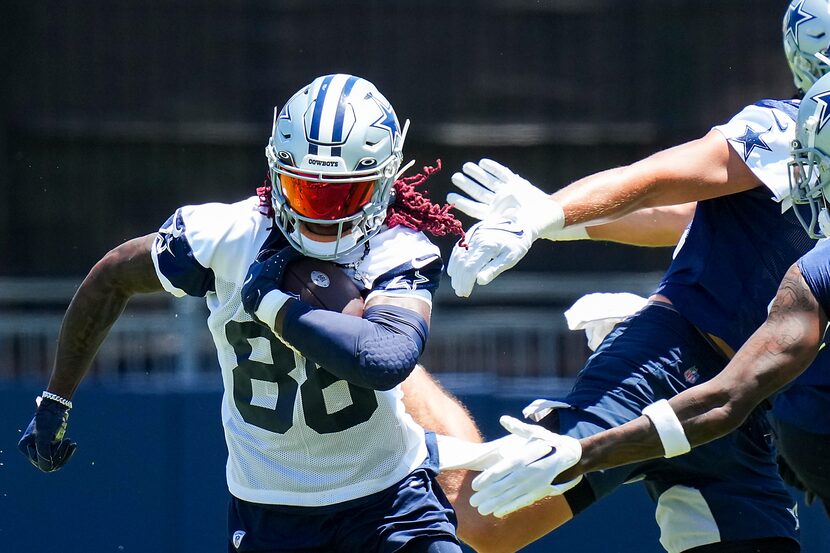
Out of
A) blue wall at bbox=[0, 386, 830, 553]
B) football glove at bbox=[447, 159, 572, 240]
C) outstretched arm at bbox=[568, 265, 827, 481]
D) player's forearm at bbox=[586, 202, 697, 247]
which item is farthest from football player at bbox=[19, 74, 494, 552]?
blue wall at bbox=[0, 386, 830, 553]

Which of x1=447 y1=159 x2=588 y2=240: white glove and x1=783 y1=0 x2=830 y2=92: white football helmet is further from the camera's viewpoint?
x1=783 y1=0 x2=830 y2=92: white football helmet

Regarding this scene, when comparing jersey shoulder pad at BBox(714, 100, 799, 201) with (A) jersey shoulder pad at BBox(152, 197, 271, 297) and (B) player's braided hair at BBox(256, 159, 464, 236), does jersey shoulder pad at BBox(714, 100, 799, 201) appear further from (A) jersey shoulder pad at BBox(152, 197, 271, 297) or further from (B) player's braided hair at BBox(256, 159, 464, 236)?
(A) jersey shoulder pad at BBox(152, 197, 271, 297)

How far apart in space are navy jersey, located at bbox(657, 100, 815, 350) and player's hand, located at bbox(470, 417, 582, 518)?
93cm

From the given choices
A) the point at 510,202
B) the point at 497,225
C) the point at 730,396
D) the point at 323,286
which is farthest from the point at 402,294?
the point at 730,396

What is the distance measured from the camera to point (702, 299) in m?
4.30

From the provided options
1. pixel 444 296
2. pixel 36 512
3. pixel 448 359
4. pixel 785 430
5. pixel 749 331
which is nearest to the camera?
pixel 749 331

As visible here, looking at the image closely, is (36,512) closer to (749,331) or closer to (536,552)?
(536,552)

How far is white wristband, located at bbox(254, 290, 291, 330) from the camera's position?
3469 mm

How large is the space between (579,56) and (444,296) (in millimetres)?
2083

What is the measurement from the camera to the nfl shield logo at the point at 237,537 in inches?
146

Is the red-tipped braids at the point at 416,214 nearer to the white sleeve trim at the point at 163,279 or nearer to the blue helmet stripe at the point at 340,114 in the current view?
the blue helmet stripe at the point at 340,114

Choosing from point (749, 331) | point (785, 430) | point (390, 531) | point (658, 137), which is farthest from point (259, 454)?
point (658, 137)

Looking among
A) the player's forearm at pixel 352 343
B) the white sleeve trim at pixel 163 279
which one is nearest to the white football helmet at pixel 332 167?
the player's forearm at pixel 352 343

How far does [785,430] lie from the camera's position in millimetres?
4531
